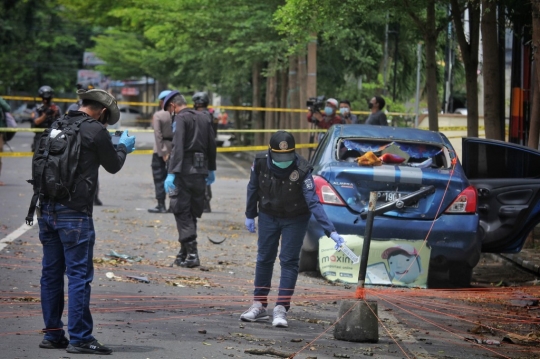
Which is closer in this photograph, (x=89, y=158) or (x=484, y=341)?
(x=89, y=158)

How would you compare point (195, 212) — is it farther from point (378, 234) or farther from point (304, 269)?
point (378, 234)

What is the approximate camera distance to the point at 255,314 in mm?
8305

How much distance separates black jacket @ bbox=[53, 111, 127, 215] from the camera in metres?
6.88

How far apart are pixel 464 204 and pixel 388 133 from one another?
129 centimetres

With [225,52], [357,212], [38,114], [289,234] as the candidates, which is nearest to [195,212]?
[357,212]

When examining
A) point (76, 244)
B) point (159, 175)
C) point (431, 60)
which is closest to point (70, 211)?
point (76, 244)

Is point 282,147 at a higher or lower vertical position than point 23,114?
higher

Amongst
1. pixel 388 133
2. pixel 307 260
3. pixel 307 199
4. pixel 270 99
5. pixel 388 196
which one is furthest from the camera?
pixel 270 99

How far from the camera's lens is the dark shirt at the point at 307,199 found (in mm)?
8227

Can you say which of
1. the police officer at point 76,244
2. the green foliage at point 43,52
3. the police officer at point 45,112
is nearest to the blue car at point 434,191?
the police officer at point 76,244

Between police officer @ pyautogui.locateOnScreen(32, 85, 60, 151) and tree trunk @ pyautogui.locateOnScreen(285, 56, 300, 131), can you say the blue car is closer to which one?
police officer @ pyautogui.locateOnScreen(32, 85, 60, 151)

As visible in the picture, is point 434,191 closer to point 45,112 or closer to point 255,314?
point 255,314

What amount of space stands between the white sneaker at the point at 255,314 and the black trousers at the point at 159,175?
8.38 m

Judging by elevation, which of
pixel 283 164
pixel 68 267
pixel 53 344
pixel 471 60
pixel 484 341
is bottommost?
pixel 484 341
